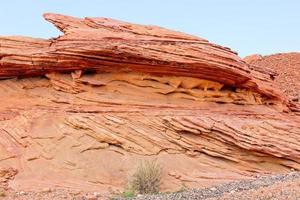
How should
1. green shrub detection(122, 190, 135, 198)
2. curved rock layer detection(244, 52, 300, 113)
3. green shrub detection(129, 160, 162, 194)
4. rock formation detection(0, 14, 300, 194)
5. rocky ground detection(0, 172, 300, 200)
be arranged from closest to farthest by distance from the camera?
1. rocky ground detection(0, 172, 300, 200)
2. green shrub detection(122, 190, 135, 198)
3. green shrub detection(129, 160, 162, 194)
4. rock formation detection(0, 14, 300, 194)
5. curved rock layer detection(244, 52, 300, 113)

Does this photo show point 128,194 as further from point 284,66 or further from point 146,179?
point 284,66

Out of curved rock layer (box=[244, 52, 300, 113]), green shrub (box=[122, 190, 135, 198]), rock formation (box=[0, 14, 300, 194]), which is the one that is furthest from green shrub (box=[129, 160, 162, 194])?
curved rock layer (box=[244, 52, 300, 113])

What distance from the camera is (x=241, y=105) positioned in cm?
1708

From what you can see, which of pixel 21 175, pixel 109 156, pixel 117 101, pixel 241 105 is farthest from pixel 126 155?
pixel 241 105

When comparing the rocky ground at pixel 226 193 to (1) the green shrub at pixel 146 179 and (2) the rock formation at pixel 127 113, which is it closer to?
(2) the rock formation at pixel 127 113

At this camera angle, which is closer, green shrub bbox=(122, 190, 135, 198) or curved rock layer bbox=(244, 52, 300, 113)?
green shrub bbox=(122, 190, 135, 198)

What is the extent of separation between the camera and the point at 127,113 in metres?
16.0

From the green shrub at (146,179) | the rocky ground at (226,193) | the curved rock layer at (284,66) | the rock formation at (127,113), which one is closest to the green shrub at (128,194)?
the rocky ground at (226,193)

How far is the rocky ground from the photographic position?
33.9 ft

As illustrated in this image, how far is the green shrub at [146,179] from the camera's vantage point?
14547 mm

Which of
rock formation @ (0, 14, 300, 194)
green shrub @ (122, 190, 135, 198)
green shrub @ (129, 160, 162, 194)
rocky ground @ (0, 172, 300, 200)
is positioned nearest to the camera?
rocky ground @ (0, 172, 300, 200)

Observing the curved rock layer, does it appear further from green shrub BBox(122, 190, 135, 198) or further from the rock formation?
green shrub BBox(122, 190, 135, 198)

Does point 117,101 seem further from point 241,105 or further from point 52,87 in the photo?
point 241,105

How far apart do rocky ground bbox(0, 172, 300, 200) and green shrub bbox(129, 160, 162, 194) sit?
38.3 inches
